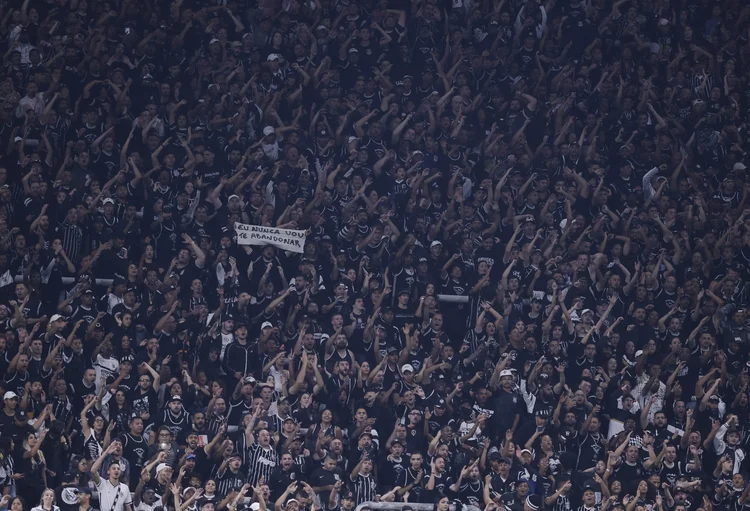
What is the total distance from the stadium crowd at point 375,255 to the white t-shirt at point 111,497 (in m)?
0.06

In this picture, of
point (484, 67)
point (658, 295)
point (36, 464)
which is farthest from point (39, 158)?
point (658, 295)

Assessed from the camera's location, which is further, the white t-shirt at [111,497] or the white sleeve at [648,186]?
the white sleeve at [648,186]

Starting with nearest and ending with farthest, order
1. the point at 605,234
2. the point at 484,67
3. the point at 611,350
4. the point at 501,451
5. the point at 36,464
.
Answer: the point at 36,464, the point at 501,451, the point at 611,350, the point at 605,234, the point at 484,67

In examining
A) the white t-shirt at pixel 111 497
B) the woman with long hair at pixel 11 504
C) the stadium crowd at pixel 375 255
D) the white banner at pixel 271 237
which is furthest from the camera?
the white banner at pixel 271 237

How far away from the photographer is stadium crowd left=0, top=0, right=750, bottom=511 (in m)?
21.2

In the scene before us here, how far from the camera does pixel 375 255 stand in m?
24.3

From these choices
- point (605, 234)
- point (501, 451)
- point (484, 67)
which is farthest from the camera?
point (484, 67)

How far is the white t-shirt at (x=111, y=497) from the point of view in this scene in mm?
19969

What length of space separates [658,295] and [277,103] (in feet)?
22.6

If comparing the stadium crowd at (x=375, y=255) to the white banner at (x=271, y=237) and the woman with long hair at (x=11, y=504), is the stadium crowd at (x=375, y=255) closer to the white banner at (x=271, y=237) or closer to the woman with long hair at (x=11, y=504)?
the woman with long hair at (x=11, y=504)

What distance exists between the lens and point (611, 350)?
922 inches

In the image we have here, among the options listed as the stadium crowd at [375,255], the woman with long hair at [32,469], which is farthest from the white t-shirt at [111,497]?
the woman with long hair at [32,469]

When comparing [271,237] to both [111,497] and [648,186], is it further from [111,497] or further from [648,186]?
[648,186]

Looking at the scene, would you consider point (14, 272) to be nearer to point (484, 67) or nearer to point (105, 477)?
point (105, 477)
